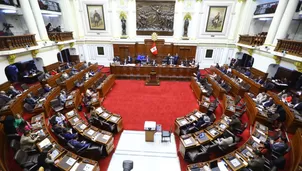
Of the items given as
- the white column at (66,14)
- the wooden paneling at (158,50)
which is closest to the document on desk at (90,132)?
the wooden paneling at (158,50)

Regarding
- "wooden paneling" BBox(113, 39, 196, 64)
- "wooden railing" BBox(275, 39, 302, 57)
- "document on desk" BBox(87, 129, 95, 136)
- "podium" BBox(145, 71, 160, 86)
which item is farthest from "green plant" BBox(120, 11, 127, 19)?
"wooden railing" BBox(275, 39, 302, 57)

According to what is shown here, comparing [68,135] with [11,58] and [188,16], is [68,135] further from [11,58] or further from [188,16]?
[188,16]

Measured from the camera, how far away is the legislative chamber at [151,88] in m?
5.27

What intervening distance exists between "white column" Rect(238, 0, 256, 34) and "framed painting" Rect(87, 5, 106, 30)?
1442 cm

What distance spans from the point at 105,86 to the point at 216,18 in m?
13.2

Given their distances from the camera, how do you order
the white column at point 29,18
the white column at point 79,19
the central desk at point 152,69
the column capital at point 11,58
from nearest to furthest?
the column capital at point 11,58 < the white column at point 29,18 < the central desk at point 152,69 < the white column at point 79,19

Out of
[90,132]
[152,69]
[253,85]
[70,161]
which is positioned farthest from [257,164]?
[152,69]

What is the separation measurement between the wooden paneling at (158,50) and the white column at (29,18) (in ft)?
22.7

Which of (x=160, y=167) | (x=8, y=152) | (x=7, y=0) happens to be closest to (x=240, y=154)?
(x=160, y=167)

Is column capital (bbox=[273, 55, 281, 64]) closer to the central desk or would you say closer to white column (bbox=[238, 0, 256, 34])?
the central desk

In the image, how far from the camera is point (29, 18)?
1087 centimetres

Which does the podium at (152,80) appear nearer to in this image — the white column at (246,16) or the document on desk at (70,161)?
the document on desk at (70,161)

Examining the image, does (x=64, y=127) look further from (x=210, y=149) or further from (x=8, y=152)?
(x=210, y=149)

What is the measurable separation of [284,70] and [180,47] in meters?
9.27
